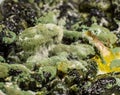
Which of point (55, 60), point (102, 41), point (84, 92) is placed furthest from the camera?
point (102, 41)

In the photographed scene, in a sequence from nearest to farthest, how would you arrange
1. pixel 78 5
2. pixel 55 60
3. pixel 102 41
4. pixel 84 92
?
1. pixel 84 92
2. pixel 55 60
3. pixel 102 41
4. pixel 78 5

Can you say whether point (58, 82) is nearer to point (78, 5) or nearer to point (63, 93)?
point (63, 93)

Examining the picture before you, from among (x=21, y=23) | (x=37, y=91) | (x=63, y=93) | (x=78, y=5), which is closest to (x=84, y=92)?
(x=63, y=93)

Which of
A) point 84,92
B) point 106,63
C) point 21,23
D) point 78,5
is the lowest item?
point 84,92

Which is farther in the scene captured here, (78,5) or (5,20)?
(78,5)

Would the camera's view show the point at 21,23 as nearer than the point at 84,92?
No

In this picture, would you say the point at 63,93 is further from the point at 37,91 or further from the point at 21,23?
the point at 21,23

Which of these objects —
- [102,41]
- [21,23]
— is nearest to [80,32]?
[102,41]

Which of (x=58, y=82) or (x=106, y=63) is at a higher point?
(x=106, y=63)

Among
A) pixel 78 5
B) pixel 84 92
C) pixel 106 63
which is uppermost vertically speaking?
pixel 78 5
